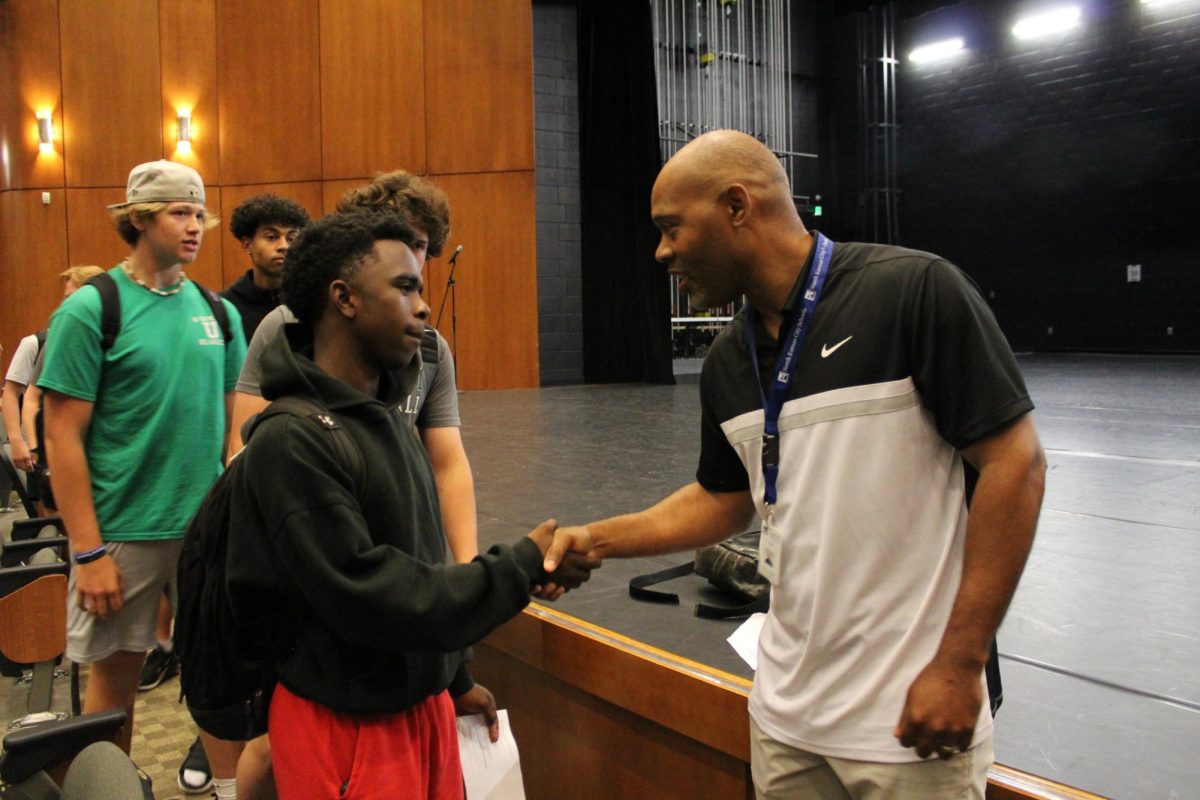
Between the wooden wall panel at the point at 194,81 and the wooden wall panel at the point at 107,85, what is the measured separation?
11cm

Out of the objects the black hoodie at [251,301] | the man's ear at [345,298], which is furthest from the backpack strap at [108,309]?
the man's ear at [345,298]

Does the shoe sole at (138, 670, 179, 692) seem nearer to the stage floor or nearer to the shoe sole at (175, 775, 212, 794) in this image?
the shoe sole at (175, 775, 212, 794)

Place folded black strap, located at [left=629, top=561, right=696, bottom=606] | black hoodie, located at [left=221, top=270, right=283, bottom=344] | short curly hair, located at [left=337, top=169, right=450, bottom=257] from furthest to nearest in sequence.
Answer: black hoodie, located at [left=221, top=270, right=283, bottom=344]
folded black strap, located at [left=629, top=561, right=696, bottom=606]
short curly hair, located at [left=337, top=169, right=450, bottom=257]

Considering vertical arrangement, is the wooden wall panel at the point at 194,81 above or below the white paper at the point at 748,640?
above

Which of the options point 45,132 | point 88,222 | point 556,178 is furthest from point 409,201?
point 45,132

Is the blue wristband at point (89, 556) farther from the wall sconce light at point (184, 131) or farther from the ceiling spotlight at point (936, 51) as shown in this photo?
the ceiling spotlight at point (936, 51)

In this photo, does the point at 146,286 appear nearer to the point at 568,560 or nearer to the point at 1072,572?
the point at 568,560

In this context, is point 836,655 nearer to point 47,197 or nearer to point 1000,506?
point 1000,506

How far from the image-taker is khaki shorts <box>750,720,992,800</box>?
1.13 meters

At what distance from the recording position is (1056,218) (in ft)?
42.4

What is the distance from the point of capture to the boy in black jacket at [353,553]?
1123 millimetres

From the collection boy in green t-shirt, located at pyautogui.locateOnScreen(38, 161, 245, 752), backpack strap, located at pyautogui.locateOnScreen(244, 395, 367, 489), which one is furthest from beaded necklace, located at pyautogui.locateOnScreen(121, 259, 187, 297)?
backpack strap, located at pyautogui.locateOnScreen(244, 395, 367, 489)

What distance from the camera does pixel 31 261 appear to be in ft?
31.0

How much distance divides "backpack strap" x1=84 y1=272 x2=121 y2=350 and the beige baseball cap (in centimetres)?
18
